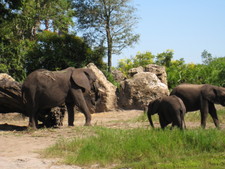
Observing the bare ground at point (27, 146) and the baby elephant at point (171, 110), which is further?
the baby elephant at point (171, 110)

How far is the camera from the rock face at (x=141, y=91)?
1995 centimetres

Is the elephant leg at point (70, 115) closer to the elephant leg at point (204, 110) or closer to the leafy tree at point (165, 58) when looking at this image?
the elephant leg at point (204, 110)

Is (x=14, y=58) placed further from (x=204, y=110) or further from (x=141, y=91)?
(x=204, y=110)

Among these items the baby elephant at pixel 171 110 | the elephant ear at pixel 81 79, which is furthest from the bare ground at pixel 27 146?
the baby elephant at pixel 171 110

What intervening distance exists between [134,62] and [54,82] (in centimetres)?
1910

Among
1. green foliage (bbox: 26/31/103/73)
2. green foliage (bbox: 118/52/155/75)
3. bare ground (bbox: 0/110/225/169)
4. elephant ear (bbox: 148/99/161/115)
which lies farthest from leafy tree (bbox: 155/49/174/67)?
elephant ear (bbox: 148/99/161/115)

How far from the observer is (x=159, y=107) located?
11219 mm

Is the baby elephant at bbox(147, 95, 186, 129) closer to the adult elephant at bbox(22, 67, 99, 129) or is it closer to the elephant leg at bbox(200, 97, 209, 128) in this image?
the elephant leg at bbox(200, 97, 209, 128)

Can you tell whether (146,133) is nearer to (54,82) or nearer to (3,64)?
(54,82)

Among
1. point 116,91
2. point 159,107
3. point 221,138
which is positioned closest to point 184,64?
point 116,91

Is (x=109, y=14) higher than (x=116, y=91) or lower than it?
higher

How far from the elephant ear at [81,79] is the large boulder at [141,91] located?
21.1 ft

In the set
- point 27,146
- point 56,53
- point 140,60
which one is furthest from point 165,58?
point 27,146

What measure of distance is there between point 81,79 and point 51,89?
103 cm
